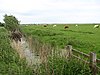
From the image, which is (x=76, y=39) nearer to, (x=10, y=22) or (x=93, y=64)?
(x=93, y=64)

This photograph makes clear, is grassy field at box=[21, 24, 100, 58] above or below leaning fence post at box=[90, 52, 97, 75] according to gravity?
below

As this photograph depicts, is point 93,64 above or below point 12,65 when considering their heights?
above

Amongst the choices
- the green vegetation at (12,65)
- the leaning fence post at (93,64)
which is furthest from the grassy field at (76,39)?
the leaning fence post at (93,64)

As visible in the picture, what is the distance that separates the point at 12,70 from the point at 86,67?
392 cm

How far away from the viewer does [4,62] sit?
741 inches

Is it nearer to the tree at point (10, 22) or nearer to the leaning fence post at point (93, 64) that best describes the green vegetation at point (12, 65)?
the leaning fence post at point (93, 64)

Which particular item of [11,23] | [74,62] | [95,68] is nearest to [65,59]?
[74,62]

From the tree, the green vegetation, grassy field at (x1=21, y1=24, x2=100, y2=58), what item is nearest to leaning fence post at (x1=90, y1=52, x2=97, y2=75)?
the green vegetation

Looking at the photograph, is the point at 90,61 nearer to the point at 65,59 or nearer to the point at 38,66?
the point at 65,59

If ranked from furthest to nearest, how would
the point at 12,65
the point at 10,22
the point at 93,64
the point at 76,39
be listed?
the point at 10,22
the point at 76,39
the point at 12,65
the point at 93,64

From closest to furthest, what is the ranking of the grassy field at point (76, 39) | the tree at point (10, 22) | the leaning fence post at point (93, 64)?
1. the leaning fence post at point (93, 64)
2. the grassy field at point (76, 39)
3. the tree at point (10, 22)

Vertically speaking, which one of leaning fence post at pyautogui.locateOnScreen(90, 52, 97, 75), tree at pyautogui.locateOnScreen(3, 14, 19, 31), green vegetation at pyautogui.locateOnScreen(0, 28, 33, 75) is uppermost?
leaning fence post at pyautogui.locateOnScreen(90, 52, 97, 75)

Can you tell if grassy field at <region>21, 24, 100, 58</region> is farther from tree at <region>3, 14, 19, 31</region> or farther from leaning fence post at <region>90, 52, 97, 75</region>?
tree at <region>3, 14, 19, 31</region>

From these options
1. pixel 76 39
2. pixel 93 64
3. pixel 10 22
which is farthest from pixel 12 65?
pixel 10 22
